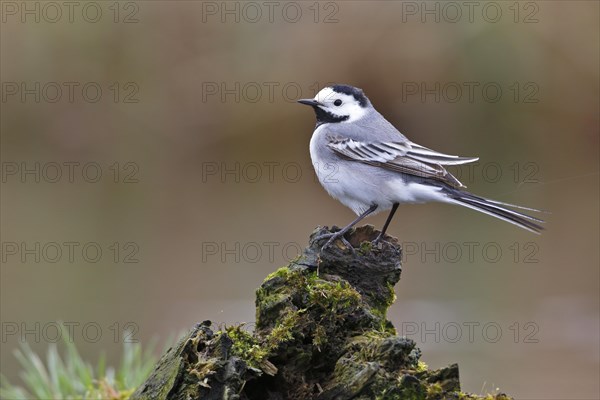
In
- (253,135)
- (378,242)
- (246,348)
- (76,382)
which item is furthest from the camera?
(253,135)

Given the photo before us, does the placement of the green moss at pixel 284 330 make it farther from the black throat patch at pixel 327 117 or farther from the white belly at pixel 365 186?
the black throat patch at pixel 327 117

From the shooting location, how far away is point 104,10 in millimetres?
17109

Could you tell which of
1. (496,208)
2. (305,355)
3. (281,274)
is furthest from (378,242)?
(496,208)

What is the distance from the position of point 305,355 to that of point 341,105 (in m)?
4.22

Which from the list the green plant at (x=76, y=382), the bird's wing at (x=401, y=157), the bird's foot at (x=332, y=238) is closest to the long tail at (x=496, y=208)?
the bird's wing at (x=401, y=157)

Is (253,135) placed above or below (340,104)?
above

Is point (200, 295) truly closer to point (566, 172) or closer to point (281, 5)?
point (281, 5)

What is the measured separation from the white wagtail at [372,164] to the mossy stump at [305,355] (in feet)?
7.08

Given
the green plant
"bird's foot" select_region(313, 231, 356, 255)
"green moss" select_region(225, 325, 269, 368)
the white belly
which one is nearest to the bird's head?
the white belly

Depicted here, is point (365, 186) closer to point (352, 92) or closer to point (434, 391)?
point (352, 92)

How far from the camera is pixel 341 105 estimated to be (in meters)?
8.63

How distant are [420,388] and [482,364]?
664 cm

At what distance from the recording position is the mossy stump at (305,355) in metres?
4.36

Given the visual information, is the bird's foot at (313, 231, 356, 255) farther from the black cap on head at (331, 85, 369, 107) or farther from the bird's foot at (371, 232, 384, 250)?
the black cap on head at (331, 85, 369, 107)
